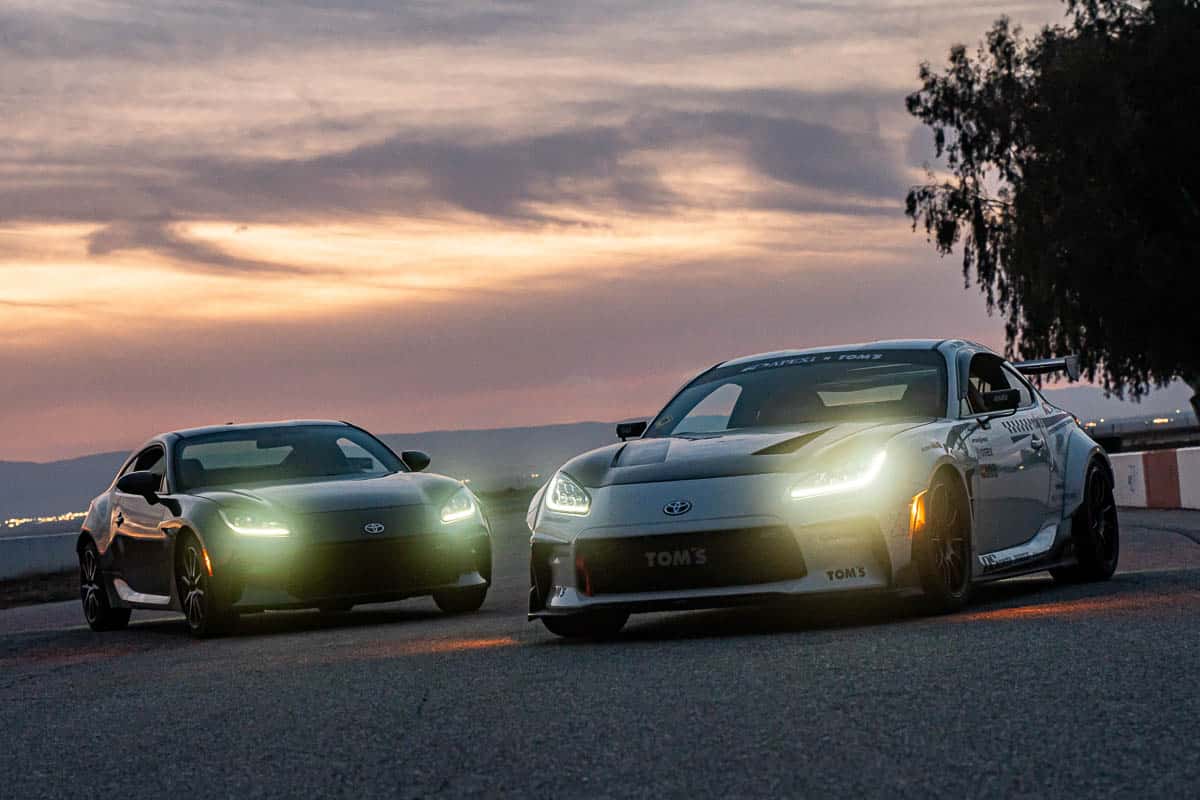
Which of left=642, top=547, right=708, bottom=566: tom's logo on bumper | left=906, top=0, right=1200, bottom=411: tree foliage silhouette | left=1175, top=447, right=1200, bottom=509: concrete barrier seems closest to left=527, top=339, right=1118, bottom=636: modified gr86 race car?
left=642, top=547, right=708, bottom=566: tom's logo on bumper

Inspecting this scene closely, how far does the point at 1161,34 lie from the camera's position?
4475cm

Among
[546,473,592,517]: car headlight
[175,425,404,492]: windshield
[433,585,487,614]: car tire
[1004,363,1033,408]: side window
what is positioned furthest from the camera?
[175,425,404,492]: windshield

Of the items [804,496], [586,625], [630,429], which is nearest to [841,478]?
[804,496]

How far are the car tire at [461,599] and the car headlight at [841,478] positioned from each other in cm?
404

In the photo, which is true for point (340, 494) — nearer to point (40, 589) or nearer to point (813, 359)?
point (813, 359)

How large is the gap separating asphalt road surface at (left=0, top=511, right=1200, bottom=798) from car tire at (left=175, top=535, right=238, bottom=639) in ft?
3.24

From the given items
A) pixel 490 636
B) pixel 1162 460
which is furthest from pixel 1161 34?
pixel 490 636

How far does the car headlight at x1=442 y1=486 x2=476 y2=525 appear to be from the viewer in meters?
12.4

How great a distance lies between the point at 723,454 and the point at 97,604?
6252 mm

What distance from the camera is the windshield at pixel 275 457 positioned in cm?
1298

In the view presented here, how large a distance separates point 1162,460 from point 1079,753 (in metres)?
21.7

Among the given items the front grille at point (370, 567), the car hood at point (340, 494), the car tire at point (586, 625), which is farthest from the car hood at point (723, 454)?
the car hood at point (340, 494)

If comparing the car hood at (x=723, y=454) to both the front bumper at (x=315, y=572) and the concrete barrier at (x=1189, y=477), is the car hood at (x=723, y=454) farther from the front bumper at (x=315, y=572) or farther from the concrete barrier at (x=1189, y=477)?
the concrete barrier at (x=1189, y=477)

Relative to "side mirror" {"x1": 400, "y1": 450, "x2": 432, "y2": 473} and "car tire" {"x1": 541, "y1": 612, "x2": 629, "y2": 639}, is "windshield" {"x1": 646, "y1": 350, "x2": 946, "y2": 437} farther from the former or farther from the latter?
"side mirror" {"x1": 400, "y1": 450, "x2": 432, "y2": 473}
